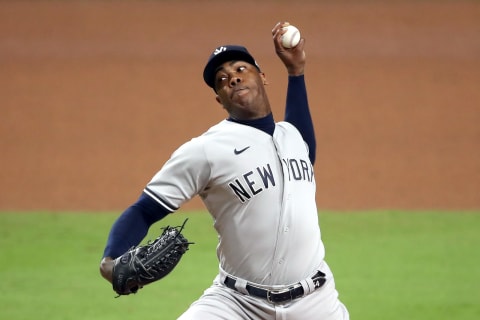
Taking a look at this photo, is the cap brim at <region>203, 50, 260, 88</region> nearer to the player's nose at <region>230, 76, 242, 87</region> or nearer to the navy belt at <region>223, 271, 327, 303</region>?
→ the player's nose at <region>230, 76, 242, 87</region>

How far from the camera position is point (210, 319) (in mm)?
4500

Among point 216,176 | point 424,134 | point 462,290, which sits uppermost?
point 424,134

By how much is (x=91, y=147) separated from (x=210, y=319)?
26.8ft

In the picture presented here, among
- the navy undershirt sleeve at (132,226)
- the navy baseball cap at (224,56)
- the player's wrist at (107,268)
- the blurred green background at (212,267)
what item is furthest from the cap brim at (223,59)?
the blurred green background at (212,267)

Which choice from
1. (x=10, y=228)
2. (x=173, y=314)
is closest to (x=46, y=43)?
(x=10, y=228)

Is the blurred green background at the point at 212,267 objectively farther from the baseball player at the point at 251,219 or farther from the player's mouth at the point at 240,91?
the player's mouth at the point at 240,91

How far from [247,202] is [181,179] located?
A: 0.33 metres

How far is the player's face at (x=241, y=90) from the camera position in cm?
477

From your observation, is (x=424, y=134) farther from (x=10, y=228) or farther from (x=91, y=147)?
(x=10, y=228)

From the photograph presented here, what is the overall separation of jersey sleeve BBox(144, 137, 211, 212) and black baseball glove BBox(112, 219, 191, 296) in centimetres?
27

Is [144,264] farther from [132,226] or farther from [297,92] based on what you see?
[297,92]

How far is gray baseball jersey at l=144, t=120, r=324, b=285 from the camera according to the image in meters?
4.52

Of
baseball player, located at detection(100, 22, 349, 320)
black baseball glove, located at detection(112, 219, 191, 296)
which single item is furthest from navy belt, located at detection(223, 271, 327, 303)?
black baseball glove, located at detection(112, 219, 191, 296)

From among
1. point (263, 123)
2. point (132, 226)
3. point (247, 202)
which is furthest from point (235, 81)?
point (132, 226)
